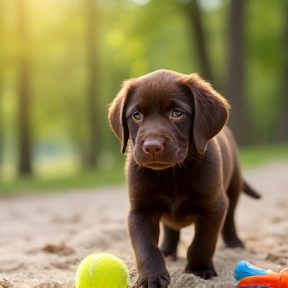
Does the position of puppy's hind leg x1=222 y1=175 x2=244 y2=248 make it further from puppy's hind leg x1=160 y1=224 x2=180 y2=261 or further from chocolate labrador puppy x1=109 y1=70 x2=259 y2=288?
chocolate labrador puppy x1=109 y1=70 x2=259 y2=288

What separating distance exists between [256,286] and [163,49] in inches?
1071

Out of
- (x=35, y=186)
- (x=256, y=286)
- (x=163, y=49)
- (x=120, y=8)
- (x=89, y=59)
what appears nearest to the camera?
(x=256, y=286)

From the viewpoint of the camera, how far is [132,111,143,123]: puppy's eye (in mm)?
3521

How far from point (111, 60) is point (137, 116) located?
2769 centimetres

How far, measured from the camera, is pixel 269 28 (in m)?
26.3

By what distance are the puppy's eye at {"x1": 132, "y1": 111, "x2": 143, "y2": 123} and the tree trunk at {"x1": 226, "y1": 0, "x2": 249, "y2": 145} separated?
628 inches

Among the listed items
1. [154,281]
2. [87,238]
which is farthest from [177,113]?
[87,238]

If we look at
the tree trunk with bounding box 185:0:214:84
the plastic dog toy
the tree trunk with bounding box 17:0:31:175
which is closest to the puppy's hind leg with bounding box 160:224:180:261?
the plastic dog toy

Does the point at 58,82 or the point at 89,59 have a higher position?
the point at 89,59

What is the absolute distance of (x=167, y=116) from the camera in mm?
3436

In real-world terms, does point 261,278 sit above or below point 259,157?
above

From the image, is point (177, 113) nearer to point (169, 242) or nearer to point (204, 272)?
point (204, 272)

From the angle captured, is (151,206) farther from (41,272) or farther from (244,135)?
(244,135)

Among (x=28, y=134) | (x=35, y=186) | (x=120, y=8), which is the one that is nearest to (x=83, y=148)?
(x=120, y=8)
